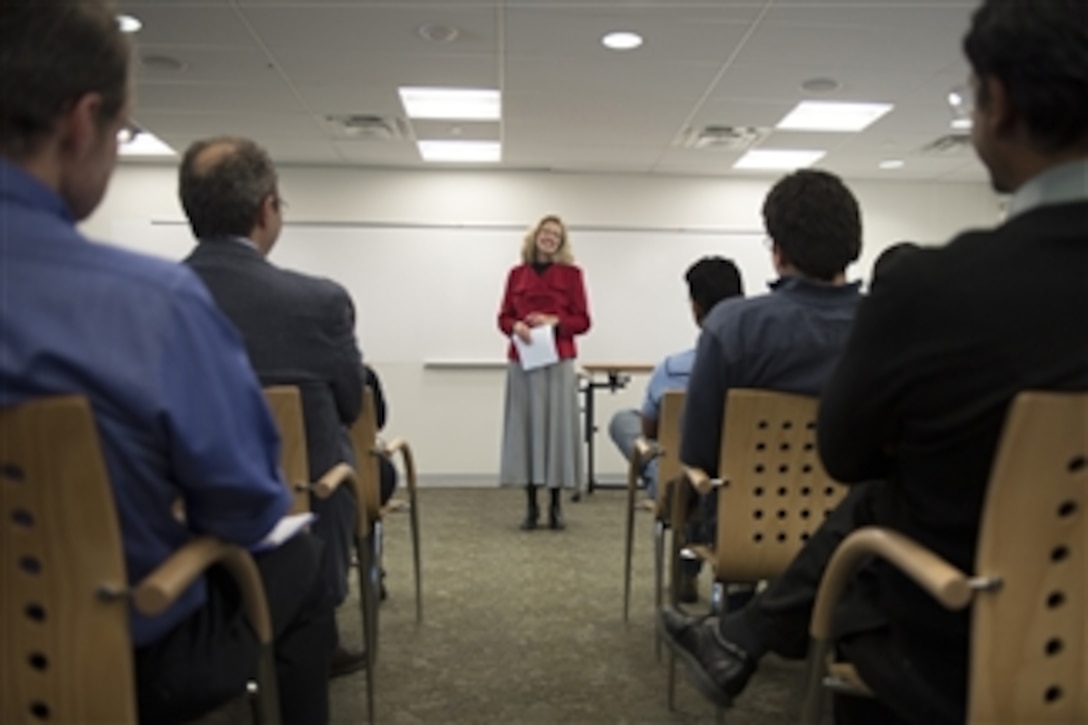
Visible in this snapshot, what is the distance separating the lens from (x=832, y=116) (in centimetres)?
484

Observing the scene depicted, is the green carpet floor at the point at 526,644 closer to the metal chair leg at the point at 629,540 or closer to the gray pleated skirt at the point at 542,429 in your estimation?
the metal chair leg at the point at 629,540

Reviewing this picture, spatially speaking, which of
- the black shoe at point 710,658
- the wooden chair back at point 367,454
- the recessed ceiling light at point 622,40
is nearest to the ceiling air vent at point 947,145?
the recessed ceiling light at point 622,40

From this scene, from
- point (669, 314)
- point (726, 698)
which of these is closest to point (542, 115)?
point (669, 314)

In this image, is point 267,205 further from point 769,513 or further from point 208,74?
point 208,74

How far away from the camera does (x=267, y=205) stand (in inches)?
65.8

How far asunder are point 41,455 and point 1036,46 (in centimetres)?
107

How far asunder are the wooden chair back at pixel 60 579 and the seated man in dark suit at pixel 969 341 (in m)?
0.82

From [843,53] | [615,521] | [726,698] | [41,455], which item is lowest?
[615,521]

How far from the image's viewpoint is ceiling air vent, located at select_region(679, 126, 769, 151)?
16.8 feet

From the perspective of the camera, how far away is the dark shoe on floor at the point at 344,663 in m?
2.35

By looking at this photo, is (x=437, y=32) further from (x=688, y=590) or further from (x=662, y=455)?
(x=688, y=590)

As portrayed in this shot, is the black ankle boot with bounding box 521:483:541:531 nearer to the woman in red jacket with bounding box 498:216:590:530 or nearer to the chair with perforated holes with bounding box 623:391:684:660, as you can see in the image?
the woman in red jacket with bounding box 498:216:590:530

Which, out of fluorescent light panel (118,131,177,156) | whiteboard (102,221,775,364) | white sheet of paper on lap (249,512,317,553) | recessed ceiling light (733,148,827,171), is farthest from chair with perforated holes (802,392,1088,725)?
fluorescent light panel (118,131,177,156)

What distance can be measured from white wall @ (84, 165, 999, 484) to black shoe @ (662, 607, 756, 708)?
4.61m
